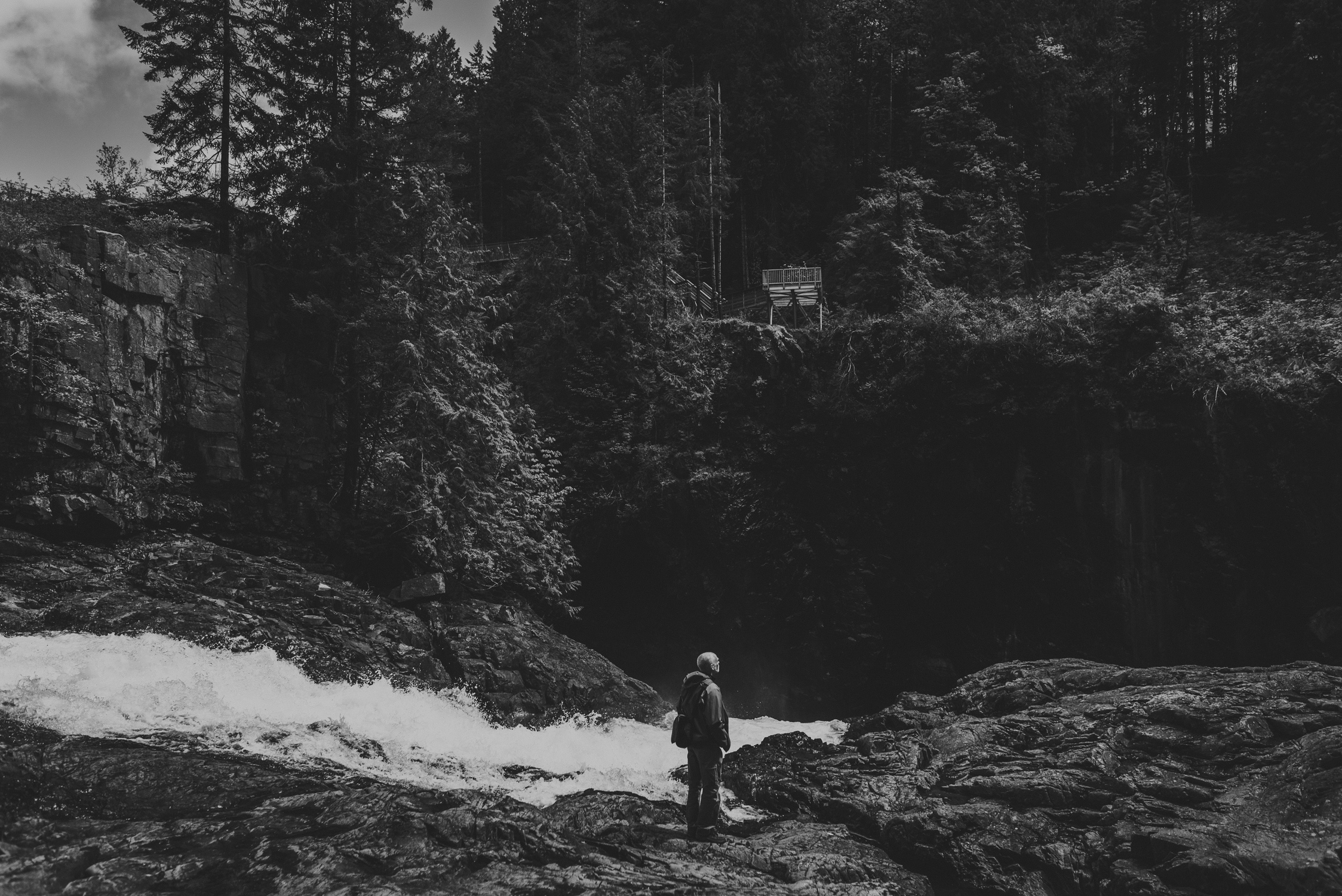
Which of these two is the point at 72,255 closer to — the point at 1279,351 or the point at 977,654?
the point at 977,654

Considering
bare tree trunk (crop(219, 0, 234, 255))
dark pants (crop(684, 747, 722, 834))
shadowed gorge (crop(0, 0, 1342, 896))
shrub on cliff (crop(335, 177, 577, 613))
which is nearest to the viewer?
shadowed gorge (crop(0, 0, 1342, 896))

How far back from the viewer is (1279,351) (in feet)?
62.4

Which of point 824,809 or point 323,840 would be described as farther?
point 824,809

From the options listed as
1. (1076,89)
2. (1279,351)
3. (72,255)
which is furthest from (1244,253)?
(72,255)

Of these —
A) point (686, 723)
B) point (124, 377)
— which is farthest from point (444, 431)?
point (686, 723)

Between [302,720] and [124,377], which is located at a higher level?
[124,377]

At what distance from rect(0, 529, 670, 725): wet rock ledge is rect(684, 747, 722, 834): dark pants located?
22.5 ft

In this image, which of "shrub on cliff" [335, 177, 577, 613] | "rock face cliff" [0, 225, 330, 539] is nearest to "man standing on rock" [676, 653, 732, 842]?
"shrub on cliff" [335, 177, 577, 613]

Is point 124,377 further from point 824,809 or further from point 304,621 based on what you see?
point 824,809

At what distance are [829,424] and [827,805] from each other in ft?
46.7

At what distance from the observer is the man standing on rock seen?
8719mm

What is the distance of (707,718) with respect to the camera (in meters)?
8.73

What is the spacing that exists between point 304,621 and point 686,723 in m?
9.46

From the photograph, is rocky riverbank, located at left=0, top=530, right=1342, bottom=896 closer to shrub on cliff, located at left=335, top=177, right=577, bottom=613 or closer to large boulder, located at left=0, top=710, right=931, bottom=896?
large boulder, located at left=0, top=710, right=931, bottom=896
